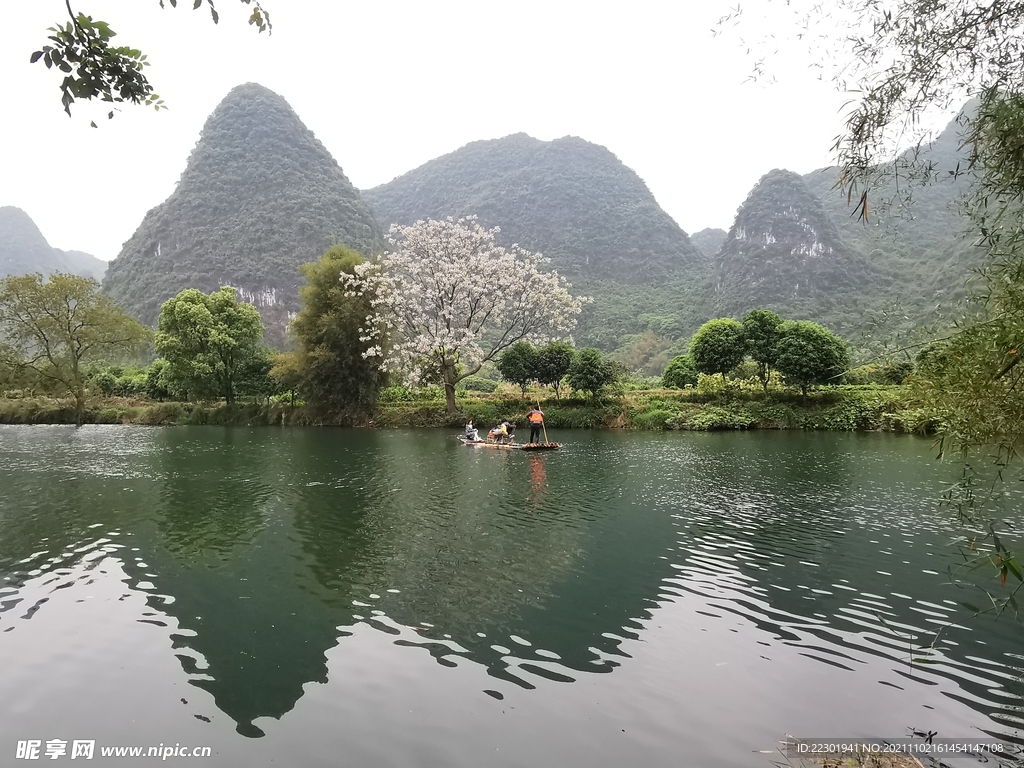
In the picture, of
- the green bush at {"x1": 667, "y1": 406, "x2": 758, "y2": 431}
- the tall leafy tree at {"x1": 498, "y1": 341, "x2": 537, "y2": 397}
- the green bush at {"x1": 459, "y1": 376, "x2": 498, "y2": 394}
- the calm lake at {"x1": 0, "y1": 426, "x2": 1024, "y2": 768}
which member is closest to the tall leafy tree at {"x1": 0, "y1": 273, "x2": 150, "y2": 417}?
the green bush at {"x1": 459, "y1": 376, "x2": 498, "y2": 394}

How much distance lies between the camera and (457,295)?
3622 cm

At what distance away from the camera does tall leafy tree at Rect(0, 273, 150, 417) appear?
42.1 m

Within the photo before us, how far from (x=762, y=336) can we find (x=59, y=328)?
173 feet

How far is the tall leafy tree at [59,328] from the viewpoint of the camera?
42.1 m

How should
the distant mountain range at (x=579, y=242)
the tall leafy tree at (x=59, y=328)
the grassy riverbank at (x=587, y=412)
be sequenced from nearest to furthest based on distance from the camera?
the grassy riverbank at (x=587, y=412), the tall leafy tree at (x=59, y=328), the distant mountain range at (x=579, y=242)

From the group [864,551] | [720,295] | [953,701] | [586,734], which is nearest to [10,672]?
[586,734]

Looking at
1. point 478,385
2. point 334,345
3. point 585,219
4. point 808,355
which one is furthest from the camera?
point 585,219

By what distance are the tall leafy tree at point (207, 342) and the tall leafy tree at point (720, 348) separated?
3836 centimetres

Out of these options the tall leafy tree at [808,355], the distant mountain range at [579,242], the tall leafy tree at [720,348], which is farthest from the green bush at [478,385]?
the distant mountain range at [579,242]

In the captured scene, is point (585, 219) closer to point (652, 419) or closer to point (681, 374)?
point (681, 374)

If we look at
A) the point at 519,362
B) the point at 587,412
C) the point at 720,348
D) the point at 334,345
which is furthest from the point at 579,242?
the point at 587,412

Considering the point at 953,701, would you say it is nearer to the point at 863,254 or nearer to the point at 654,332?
the point at 654,332

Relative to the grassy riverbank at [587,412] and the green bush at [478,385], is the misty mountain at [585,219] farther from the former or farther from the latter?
the grassy riverbank at [587,412]

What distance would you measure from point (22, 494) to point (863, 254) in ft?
409
